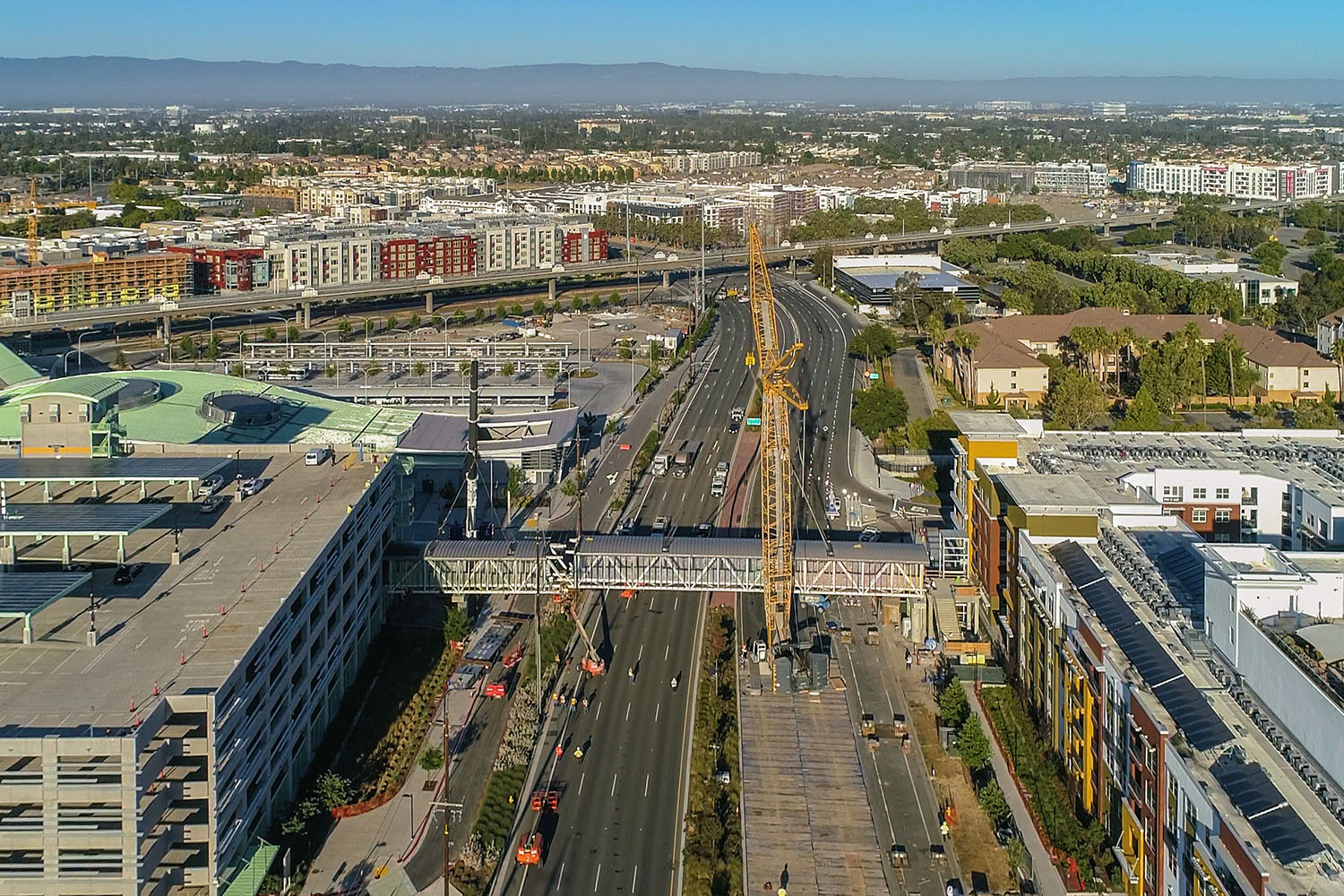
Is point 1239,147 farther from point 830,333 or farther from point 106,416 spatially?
point 106,416

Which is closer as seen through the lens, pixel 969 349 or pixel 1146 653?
pixel 1146 653

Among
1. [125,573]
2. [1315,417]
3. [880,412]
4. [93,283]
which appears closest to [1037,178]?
[93,283]

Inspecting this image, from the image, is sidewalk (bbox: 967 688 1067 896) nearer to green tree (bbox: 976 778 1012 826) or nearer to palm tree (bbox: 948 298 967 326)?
green tree (bbox: 976 778 1012 826)

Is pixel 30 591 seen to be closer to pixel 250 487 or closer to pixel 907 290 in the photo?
pixel 250 487

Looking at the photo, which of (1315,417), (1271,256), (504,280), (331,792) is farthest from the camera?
(1271,256)

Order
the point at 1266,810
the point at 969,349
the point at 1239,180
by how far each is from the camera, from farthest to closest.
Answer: the point at 1239,180
the point at 969,349
the point at 1266,810

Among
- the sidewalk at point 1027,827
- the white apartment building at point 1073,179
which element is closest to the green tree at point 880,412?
the sidewalk at point 1027,827
